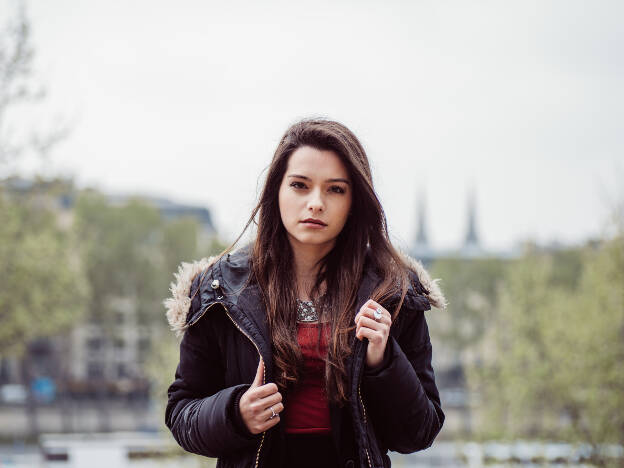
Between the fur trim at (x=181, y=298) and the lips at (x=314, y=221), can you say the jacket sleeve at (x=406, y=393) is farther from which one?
the fur trim at (x=181, y=298)

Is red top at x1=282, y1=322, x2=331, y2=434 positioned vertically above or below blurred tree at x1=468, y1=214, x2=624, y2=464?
above

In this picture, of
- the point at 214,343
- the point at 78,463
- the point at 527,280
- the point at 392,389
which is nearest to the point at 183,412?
the point at 214,343

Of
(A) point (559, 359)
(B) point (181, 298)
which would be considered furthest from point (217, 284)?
(A) point (559, 359)

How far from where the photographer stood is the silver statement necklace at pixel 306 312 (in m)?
2.20

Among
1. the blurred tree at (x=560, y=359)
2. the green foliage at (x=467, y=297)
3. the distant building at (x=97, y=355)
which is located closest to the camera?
the blurred tree at (x=560, y=359)

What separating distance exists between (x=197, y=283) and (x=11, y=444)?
32942 millimetres

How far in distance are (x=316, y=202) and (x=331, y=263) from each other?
10.3 inches

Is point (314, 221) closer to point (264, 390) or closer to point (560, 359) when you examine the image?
point (264, 390)

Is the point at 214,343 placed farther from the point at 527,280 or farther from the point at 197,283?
the point at 527,280

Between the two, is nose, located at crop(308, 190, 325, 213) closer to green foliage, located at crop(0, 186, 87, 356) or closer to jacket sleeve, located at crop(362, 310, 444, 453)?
jacket sleeve, located at crop(362, 310, 444, 453)

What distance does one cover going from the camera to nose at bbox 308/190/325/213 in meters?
2.15

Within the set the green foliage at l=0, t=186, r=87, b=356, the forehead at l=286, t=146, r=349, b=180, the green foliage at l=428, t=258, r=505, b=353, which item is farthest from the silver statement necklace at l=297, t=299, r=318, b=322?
the green foliage at l=428, t=258, r=505, b=353

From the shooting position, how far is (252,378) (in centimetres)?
213

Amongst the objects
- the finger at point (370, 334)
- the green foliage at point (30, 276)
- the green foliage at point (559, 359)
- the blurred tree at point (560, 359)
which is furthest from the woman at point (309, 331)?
the green foliage at point (559, 359)
